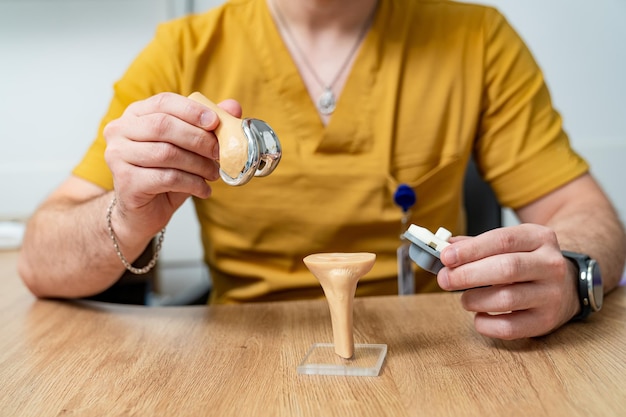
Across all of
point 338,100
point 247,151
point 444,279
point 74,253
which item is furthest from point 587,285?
point 74,253

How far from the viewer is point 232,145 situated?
663 mm

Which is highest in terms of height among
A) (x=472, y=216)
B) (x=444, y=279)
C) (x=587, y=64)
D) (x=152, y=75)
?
(x=152, y=75)

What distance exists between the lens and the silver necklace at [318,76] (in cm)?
112

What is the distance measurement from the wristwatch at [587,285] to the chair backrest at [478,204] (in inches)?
20.0

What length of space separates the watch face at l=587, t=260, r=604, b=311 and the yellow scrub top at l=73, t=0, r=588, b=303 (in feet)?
1.16

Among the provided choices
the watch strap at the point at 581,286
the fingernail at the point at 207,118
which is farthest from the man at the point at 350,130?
the fingernail at the point at 207,118

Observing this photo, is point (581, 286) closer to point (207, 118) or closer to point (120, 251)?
point (207, 118)

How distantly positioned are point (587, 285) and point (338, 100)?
53 cm

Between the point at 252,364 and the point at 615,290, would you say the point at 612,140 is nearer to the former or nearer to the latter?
the point at 615,290

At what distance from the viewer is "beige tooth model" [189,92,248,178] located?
652mm

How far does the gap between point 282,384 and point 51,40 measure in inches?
62.5

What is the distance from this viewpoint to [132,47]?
1896mm

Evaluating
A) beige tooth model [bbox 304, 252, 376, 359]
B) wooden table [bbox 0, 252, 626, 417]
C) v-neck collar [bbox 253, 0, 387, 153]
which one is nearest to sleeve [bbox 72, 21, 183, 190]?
v-neck collar [bbox 253, 0, 387, 153]

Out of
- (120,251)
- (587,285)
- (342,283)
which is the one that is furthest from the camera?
(120,251)
